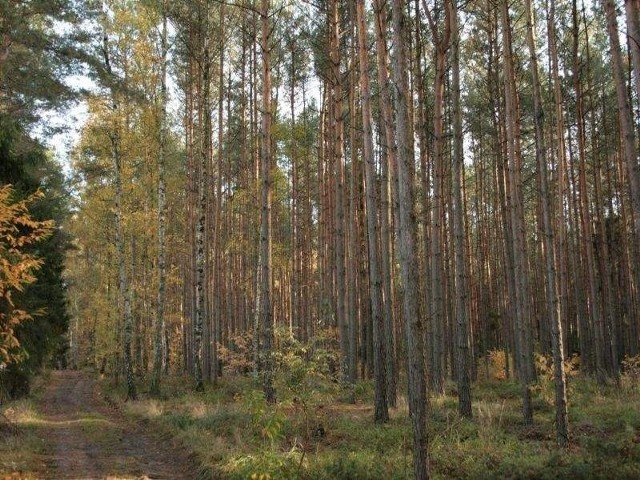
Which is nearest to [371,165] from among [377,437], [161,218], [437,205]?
[437,205]

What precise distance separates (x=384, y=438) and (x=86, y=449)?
5.94m

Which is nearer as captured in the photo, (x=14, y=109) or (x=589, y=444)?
(x=589, y=444)

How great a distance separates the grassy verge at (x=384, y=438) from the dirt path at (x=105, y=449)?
1.50ft

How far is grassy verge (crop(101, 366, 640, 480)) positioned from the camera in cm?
597

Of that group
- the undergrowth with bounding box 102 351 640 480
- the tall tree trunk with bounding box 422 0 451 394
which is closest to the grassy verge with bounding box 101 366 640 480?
the undergrowth with bounding box 102 351 640 480

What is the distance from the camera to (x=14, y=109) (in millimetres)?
14336

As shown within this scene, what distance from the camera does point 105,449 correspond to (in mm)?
10328

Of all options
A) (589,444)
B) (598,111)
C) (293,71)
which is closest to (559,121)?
(589,444)

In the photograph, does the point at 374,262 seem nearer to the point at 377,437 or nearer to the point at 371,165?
the point at 371,165

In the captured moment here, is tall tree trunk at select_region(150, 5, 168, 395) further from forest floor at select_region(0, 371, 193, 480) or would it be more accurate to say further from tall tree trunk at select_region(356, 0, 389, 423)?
tall tree trunk at select_region(356, 0, 389, 423)

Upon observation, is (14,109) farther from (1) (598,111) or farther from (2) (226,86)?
(1) (598,111)

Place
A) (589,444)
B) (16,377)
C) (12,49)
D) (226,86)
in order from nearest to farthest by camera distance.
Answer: (589,444) < (12,49) < (16,377) < (226,86)

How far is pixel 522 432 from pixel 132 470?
6797 mm

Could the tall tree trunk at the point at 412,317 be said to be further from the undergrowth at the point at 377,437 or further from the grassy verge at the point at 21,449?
the grassy verge at the point at 21,449
